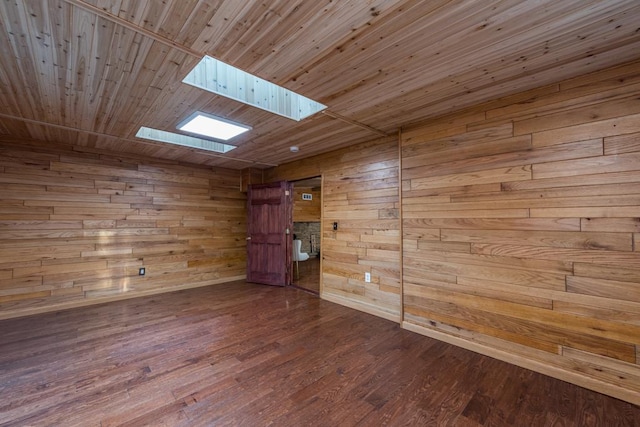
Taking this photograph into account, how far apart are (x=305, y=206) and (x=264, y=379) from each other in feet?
19.9

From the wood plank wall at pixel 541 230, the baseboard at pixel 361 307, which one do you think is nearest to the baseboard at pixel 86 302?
the baseboard at pixel 361 307

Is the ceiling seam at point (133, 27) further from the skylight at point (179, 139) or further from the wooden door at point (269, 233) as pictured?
the wooden door at point (269, 233)

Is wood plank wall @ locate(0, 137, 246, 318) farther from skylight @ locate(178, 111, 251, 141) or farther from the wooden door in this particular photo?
skylight @ locate(178, 111, 251, 141)

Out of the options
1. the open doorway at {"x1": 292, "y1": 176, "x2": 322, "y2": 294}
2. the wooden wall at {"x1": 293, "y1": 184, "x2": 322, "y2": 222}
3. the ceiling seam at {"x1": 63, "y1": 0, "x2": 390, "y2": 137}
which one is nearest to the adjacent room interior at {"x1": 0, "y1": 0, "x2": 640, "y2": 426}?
the ceiling seam at {"x1": 63, "y1": 0, "x2": 390, "y2": 137}

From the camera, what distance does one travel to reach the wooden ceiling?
1482 mm

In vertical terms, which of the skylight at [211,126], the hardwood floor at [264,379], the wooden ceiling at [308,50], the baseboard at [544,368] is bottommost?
the hardwood floor at [264,379]

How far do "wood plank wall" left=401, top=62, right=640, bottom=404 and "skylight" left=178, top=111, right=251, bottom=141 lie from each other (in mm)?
2230

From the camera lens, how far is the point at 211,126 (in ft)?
10.5

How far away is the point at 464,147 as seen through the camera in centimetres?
278

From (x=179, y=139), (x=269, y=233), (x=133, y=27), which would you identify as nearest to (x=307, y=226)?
(x=269, y=233)

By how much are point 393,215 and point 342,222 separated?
91 centimetres

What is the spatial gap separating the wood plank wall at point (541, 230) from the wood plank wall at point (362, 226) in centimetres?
43

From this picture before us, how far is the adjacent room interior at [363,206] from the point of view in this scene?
5.57ft

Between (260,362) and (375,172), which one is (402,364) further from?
(375,172)
